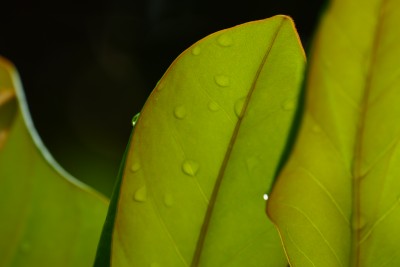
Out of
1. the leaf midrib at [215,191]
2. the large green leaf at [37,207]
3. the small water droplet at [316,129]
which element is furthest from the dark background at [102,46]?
the small water droplet at [316,129]

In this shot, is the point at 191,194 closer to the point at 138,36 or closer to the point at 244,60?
the point at 244,60

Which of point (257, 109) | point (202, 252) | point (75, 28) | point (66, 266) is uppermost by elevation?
point (257, 109)

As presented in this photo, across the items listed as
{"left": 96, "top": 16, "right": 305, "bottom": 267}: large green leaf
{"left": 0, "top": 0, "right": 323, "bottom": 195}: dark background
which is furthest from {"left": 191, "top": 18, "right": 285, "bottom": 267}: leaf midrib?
{"left": 0, "top": 0, "right": 323, "bottom": 195}: dark background

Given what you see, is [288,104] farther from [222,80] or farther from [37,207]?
[37,207]

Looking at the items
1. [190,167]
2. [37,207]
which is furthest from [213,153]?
[37,207]

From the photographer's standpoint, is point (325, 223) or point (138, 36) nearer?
point (325, 223)

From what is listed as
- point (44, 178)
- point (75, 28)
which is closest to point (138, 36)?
point (75, 28)

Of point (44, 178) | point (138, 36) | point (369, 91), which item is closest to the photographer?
point (369, 91)
